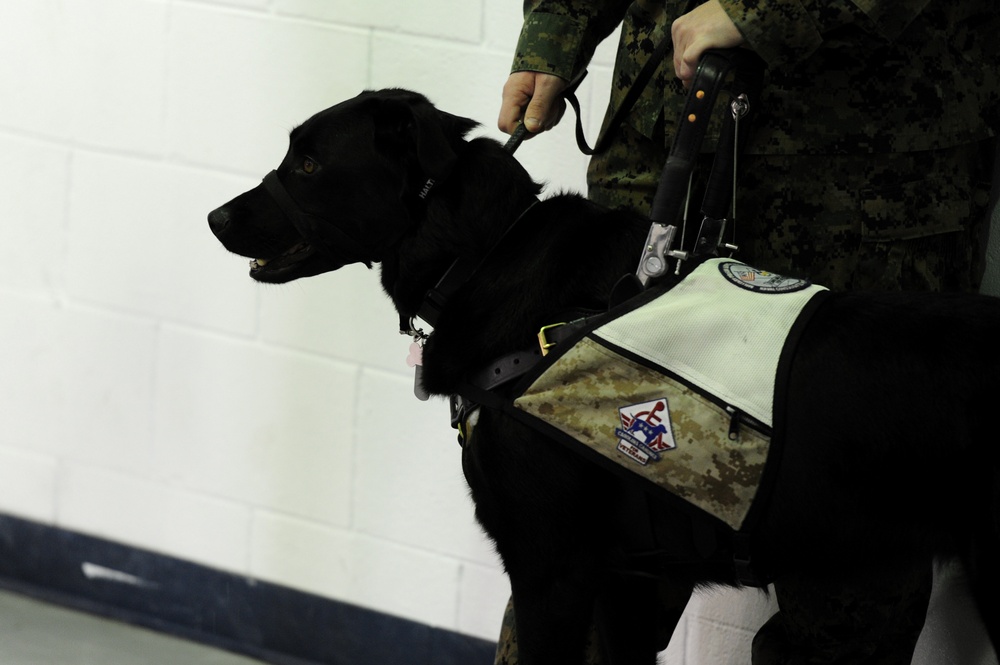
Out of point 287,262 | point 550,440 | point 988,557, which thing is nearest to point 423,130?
point 287,262

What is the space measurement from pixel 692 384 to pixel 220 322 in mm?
1258

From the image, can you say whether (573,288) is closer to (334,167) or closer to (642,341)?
(642,341)

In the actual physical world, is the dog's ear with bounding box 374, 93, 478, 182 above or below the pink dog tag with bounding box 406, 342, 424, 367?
above

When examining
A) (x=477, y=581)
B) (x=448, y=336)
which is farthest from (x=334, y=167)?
(x=477, y=581)

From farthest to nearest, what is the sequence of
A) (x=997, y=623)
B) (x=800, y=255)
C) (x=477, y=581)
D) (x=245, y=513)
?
(x=245, y=513)
(x=477, y=581)
(x=800, y=255)
(x=997, y=623)

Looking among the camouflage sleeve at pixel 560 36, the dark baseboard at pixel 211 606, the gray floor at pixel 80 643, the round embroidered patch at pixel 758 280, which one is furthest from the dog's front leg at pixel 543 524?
the gray floor at pixel 80 643

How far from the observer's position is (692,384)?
1.16 metres

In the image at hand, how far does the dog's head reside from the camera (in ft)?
4.48

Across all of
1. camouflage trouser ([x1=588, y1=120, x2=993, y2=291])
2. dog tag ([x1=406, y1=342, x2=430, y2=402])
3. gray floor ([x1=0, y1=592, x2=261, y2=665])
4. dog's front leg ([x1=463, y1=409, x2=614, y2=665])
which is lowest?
gray floor ([x1=0, y1=592, x2=261, y2=665])

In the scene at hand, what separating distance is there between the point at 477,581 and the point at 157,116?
1.07 meters

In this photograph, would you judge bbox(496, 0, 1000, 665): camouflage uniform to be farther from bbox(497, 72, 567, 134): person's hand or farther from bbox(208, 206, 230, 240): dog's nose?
bbox(208, 206, 230, 240): dog's nose

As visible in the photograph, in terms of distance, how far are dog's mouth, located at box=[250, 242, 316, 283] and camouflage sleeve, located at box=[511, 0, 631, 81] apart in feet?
1.22

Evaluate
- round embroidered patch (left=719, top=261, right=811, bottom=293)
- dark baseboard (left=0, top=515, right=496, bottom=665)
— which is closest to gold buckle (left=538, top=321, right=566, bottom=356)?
round embroidered patch (left=719, top=261, right=811, bottom=293)

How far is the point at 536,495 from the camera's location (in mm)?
1244
